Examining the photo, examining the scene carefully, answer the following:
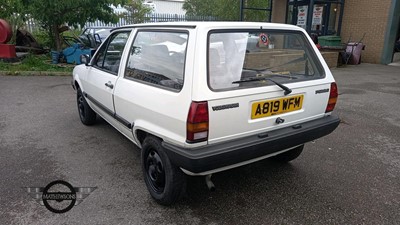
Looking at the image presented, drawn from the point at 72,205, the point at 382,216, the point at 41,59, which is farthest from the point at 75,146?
the point at 41,59

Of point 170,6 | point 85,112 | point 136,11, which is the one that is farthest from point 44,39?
point 170,6

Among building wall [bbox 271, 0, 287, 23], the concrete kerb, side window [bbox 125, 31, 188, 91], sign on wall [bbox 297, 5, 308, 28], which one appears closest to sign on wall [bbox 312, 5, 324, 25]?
sign on wall [bbox 297, 5, 308, 28]

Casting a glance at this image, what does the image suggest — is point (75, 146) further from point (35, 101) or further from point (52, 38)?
point (52, 38)

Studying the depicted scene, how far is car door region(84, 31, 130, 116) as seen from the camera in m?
3.40

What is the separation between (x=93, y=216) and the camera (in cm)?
259

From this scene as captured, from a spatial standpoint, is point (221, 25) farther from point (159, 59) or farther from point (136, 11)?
point (136, 11)

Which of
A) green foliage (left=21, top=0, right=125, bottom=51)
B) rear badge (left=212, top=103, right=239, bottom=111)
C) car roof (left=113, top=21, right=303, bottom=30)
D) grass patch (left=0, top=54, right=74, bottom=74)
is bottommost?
grass patch (left=0, top=54, right=74, bottom=74)

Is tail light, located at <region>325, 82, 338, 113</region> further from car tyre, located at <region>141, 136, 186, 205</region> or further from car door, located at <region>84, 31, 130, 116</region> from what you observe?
car door, located at <region>84, 31, 130, 116</region>

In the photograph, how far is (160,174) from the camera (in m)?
2.72

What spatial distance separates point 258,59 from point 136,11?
18.5 meters

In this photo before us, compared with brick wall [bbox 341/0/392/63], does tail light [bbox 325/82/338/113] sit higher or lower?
lower

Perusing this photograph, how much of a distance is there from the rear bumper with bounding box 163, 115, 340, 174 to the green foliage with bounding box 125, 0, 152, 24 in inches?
690

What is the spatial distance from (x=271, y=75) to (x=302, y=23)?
40.3 feet

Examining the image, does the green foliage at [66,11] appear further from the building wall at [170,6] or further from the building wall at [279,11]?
the building wall at [170,6]
